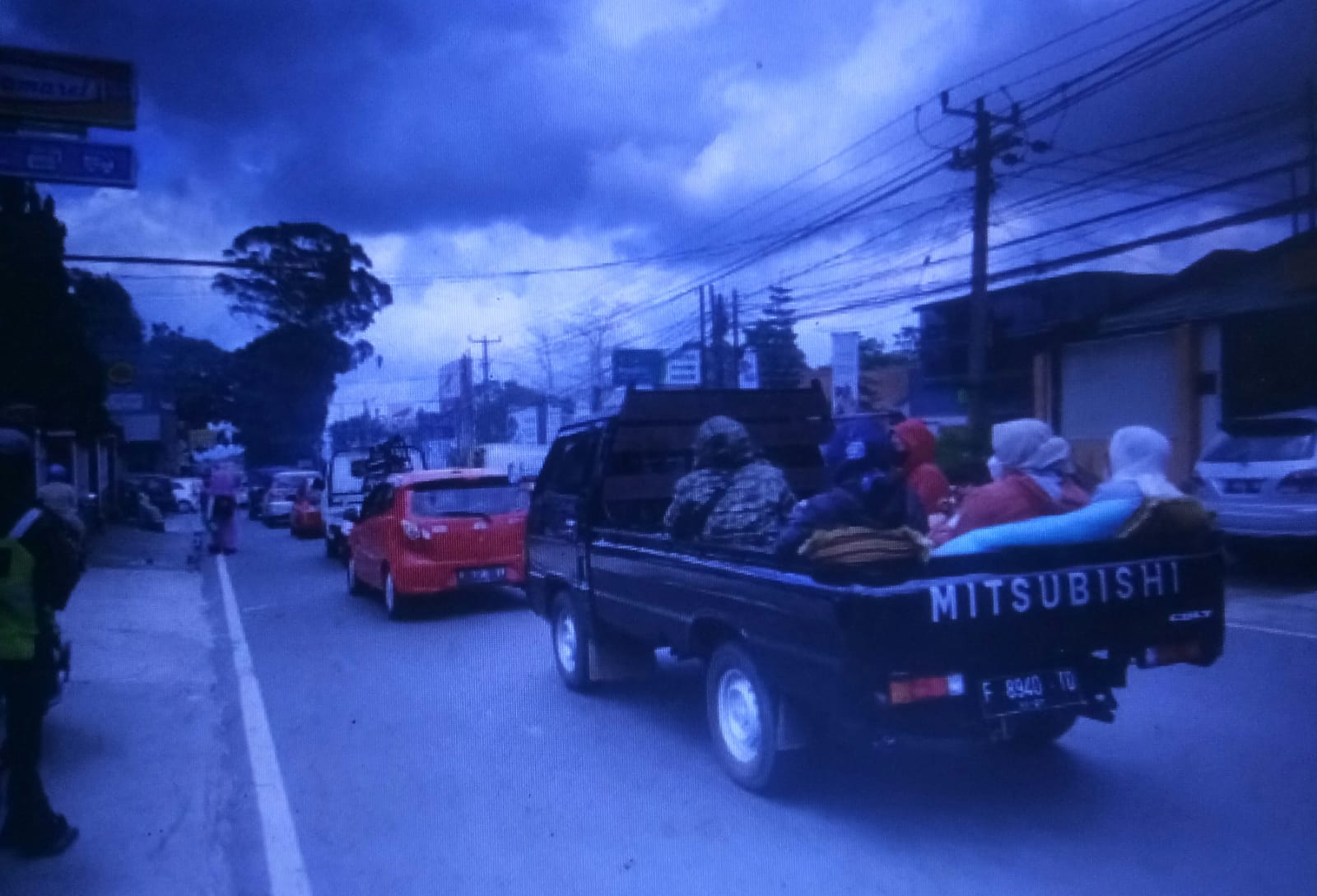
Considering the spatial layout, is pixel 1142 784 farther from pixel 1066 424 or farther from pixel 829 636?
pixel 1066 424

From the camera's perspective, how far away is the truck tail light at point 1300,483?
10.5 m

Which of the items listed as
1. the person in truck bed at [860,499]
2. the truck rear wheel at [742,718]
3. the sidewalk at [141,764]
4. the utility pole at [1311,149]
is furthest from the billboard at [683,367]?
the truck rear wheel at [742,718]

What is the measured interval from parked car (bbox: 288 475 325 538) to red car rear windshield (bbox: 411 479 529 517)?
44.0 ft

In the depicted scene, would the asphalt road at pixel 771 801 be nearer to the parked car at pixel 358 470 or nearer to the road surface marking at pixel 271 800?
the road surface marking at pixel 271 800

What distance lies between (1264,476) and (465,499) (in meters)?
8.49

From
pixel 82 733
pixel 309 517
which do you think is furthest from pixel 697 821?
pixel 309 517

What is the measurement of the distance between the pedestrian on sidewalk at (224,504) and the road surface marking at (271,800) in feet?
34.9

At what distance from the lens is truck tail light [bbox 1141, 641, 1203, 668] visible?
4.59 m

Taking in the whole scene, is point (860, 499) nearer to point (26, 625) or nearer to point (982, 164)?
point (26, 625)

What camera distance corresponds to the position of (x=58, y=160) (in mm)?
8797

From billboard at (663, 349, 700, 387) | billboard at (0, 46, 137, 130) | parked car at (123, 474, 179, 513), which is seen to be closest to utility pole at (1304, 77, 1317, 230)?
billboard at (0, 46, 137, 130)

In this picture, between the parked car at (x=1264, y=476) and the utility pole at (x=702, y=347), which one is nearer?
the parked car at (x=1264, y=476)

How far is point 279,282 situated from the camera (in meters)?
13.9

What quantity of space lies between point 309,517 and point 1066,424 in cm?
1686
